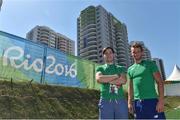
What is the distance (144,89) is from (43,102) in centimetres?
698

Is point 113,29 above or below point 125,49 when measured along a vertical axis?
above

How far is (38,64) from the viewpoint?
12.6 m

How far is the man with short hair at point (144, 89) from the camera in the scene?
4.28 m

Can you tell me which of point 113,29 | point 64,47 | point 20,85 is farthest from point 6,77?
point 64,47

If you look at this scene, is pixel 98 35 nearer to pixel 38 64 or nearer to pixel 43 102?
pixel 38 64

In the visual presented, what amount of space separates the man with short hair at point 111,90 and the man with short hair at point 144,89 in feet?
0.67

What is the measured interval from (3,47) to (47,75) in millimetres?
2709

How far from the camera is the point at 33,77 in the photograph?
40.8 ft

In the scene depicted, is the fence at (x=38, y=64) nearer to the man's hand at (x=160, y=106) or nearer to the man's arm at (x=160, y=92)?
the man's arm at (x=160, y=92)

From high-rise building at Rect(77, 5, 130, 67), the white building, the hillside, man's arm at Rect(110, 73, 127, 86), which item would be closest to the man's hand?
man's arm at Rect(110, 73, 127, 86)

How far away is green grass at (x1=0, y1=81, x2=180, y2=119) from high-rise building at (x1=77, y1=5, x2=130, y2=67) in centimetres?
10886

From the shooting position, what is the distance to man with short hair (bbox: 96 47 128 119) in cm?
433

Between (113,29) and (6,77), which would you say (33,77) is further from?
(113,29)

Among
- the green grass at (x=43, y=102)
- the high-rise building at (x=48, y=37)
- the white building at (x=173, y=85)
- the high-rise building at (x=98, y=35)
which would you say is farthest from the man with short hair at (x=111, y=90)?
the high-rise building at (x=48, y=37)
